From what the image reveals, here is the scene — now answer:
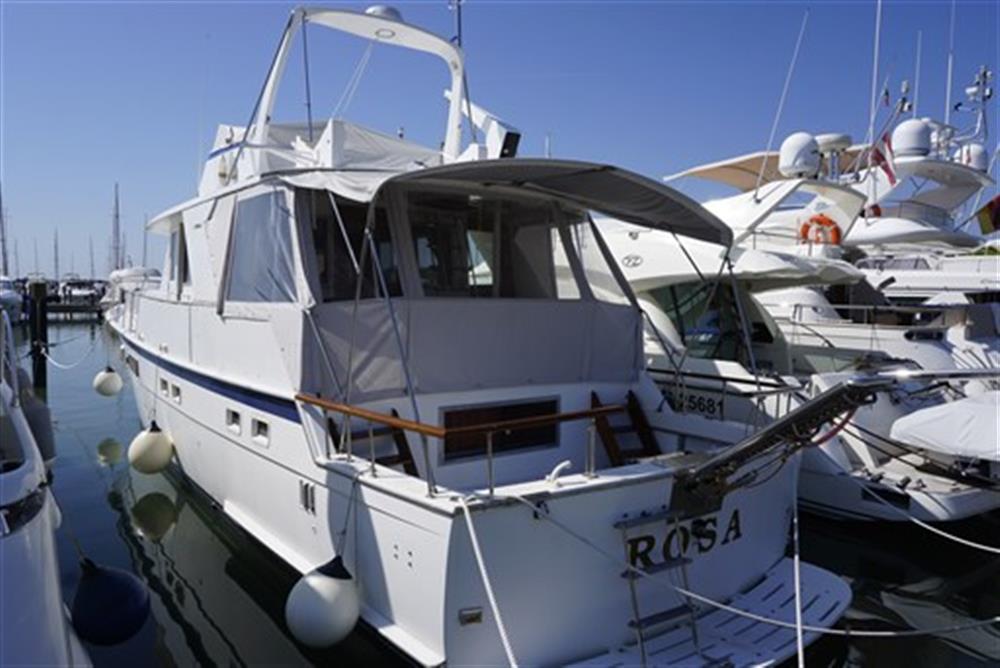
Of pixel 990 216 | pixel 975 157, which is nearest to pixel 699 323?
pixel 990 216

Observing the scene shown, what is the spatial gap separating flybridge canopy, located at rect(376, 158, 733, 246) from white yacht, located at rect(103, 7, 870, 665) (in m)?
0.03

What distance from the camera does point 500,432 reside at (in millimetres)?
5441

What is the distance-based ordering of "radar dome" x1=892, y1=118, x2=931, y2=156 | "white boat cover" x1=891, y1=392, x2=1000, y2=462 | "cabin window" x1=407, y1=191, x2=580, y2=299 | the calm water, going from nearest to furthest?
the calm water, "cabin window" x1=407, y1=191, x2=580, y2=299, "white boat cover" x1=891, y1=392, x2=1000, y2=462, "radar dome" x1=892, y1=118, x2=931, y2=156

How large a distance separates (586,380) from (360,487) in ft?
9.30

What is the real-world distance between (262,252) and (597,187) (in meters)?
2.89

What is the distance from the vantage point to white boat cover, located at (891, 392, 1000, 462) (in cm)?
708

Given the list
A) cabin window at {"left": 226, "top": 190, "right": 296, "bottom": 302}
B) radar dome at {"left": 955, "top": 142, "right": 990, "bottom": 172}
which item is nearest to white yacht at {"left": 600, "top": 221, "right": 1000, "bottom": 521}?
cabin window at {"left": 226, "top": 190, "right": 296, "bottom": 302}

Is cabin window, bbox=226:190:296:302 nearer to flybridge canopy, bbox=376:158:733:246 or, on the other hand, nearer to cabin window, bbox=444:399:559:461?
flybridge canopy, bbox=376:158:733:246

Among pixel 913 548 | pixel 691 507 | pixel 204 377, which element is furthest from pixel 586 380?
pixel 913 548

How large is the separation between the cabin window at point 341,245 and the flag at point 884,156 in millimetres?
18166

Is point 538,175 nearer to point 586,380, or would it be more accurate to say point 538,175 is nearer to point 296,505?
point 586,380

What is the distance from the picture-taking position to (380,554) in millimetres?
4156

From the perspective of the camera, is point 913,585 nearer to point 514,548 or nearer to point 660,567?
point 660,567

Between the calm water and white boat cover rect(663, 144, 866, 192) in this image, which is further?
white boat cover rect(663, 144, 866, 192)
